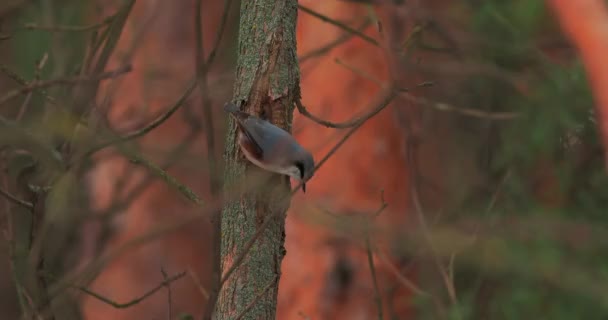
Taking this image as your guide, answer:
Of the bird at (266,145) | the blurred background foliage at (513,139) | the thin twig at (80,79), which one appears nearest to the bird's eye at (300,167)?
the bird at (266,145)

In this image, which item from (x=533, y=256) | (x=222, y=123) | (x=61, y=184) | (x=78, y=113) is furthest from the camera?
(x=222, y=123)

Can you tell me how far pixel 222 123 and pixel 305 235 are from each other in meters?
0.76

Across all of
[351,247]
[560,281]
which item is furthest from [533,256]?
[560,281]

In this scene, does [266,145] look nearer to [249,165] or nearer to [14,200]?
[249,165]

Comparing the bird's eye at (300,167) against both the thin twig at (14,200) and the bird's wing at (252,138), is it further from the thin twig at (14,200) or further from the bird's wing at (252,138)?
the thin twig at (14,200)

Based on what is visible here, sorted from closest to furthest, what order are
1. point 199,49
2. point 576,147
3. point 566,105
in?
point 199,49
point 566,105
point 576,147

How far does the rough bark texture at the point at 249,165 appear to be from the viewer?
1.77m

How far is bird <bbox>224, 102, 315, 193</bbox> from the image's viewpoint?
1.77 metres

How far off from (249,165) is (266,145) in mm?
92

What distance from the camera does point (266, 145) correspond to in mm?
1769

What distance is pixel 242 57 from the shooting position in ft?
6.14

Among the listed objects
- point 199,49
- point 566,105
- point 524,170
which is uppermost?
point 199,49

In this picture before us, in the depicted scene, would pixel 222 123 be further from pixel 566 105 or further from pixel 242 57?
pixel 242 57

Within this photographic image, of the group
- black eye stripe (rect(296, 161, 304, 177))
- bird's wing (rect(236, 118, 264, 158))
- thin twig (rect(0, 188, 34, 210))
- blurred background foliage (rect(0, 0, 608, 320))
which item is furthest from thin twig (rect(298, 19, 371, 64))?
thin twig (rect(0, 188, 34, 210))
